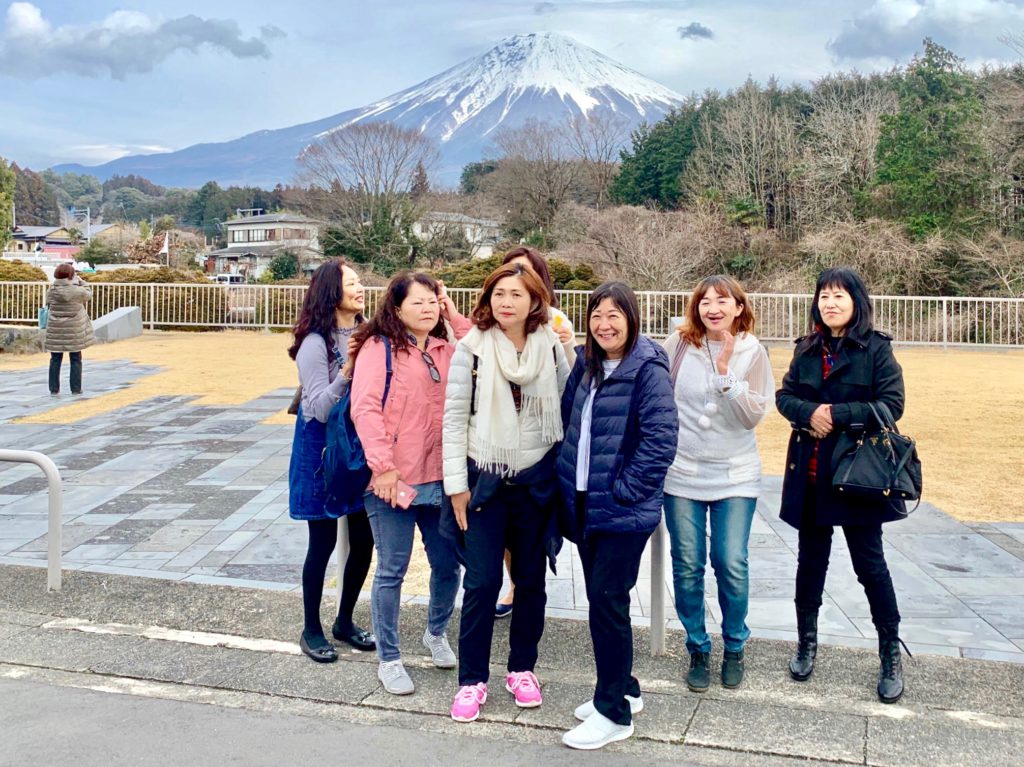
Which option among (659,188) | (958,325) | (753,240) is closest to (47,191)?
(659,188)

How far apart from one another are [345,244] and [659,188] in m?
12.9

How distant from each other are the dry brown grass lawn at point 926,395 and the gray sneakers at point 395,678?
4493 millimetres

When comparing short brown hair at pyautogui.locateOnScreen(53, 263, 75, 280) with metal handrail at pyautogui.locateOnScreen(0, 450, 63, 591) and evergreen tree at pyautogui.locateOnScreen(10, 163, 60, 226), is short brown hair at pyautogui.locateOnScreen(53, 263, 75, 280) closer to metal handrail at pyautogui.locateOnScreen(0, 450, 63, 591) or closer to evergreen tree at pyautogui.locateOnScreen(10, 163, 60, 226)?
metal handrail at pyautogui.locateOnScreen(0, 450, 63, 591)

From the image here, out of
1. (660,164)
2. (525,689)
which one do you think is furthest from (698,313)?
(660,164)

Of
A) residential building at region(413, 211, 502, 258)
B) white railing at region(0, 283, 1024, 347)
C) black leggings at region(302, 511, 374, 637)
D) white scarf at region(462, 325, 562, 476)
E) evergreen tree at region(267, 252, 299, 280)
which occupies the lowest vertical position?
black leggings at region(302, 511, 374, 637)

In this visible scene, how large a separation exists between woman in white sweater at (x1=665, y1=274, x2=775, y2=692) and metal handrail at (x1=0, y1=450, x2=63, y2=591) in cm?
300

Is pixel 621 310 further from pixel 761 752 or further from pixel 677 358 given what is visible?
pixel 761 752

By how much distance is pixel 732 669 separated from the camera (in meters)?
3.68

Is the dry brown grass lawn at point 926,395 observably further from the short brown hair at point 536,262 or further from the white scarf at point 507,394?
the white scarf at point 507,394

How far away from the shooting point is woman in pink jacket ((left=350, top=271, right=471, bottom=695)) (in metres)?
3.63

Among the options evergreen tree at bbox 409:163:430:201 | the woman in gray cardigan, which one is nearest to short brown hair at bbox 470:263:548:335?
the woman in gray cardigan

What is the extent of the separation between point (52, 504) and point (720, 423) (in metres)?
3.25

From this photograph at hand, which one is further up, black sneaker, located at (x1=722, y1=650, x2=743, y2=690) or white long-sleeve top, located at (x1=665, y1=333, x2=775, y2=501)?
white long-sleeve top, located at (x1=665, y1=333, x2=775, y2=501)

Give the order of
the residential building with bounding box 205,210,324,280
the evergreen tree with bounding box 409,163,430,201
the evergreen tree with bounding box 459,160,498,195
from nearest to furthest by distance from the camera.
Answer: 1. the evergreen tree with bounding box 409,163,430,201
2. the evergreen tree with bounding box 459,160,498,195
3. the residential building with bounding box 205,210,324,280
